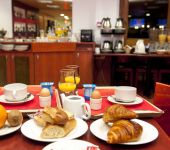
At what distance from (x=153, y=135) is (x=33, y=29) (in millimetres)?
8763

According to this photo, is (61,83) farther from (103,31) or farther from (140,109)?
(103,31)

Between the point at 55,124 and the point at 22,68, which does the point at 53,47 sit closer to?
the point at 22,68

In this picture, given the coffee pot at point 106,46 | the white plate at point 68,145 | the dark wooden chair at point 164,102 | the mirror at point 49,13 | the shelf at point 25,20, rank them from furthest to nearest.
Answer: the mirror at point 49,13 → the shelf at point 25,20 → the coffee pot at point 106,46 → the dark wooden chair at point 164,102 → the white plate at point 68,145

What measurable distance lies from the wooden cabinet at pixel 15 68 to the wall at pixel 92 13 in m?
1.46

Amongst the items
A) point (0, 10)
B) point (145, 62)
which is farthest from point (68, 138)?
point (0, 10)

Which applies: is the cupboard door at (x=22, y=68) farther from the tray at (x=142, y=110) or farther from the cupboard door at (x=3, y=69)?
the tray at (x=142, y=110)

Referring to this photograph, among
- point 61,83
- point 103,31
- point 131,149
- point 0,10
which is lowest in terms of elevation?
point 131,149

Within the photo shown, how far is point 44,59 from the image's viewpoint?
4953mm

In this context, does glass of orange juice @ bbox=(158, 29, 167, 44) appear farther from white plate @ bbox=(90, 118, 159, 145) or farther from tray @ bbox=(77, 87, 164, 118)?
white plate @ bbox=(90, 118, 159, 145)

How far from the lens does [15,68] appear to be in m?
4.97

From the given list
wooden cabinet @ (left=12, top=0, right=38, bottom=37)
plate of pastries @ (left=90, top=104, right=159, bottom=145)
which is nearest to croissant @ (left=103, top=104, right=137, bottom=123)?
plate of pastries @ (left=90, top=104, right=159, bottom=145)

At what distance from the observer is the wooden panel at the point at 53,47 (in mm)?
4848

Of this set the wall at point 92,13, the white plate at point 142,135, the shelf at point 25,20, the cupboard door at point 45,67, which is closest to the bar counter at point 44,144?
the white plate at point 142,135

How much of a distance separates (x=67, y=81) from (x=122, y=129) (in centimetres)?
71
